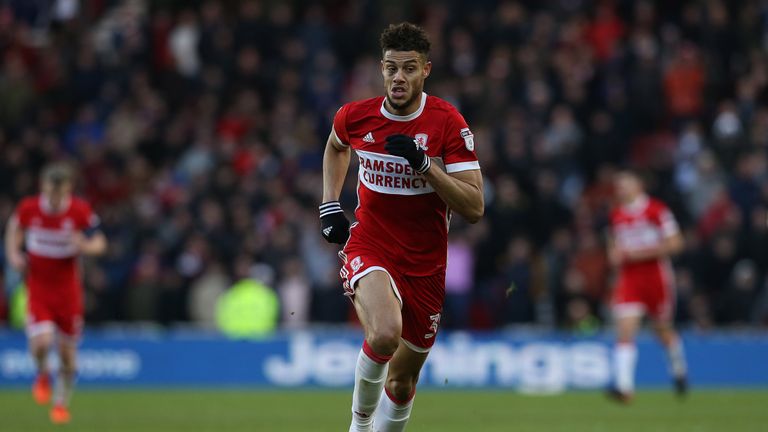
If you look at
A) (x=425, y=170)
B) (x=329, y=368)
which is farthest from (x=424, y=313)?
(x=329, y=368)

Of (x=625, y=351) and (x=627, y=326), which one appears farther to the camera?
(x=627, y=326)

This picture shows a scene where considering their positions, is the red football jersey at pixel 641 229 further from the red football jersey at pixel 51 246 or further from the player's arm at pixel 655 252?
the red football jersey at pixel 51 246

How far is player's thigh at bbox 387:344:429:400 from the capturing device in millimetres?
9094

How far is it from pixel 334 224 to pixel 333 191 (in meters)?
0.41

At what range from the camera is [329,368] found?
20.1 meters

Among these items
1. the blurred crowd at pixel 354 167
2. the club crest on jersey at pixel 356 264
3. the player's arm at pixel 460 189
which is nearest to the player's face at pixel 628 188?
the blurred crowd at pixel 354 167

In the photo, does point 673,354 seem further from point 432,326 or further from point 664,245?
point 432,326

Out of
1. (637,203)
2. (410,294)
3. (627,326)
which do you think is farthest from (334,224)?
(637,203)

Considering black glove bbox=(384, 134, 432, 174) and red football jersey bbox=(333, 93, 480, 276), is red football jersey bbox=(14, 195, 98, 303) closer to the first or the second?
red football jersey bbox=(333, 93, 480, 276)

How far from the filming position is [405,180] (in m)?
8.95

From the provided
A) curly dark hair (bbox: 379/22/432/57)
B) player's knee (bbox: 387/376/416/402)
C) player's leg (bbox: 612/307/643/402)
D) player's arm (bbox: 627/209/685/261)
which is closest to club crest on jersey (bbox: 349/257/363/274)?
player's knee (bbox: 387/376/416/402)

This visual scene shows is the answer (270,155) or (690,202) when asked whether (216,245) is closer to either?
(270,155)

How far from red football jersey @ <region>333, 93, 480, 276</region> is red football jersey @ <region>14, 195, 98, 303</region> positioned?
7021mm

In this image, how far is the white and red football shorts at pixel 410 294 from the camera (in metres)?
8.95
